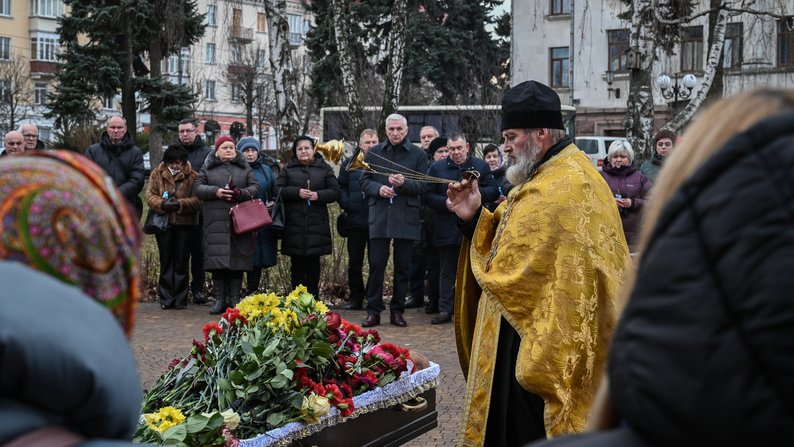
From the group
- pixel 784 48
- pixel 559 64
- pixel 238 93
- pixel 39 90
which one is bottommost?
pixel 238 93

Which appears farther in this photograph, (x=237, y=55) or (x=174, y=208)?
(x=237, y=55)

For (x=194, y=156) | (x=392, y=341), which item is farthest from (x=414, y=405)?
(x=194, y=156)

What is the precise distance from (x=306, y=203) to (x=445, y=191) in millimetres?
1463

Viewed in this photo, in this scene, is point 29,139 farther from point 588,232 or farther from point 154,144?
point 154,144

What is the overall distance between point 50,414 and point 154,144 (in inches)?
1086

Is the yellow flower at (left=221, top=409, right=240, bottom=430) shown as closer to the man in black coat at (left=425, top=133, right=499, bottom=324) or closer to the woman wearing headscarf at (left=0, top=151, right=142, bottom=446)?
the woman wearing headscarf at (left=0, top=151, right=142, bottom=446)

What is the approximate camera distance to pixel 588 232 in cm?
485

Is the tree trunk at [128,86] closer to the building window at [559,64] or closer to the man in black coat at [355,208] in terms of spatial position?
the man in black coat at [355,208]

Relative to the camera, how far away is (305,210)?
37.4 ft

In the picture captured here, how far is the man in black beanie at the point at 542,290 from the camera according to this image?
471cm

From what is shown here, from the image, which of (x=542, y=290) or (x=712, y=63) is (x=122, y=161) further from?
(x=712, y=63)

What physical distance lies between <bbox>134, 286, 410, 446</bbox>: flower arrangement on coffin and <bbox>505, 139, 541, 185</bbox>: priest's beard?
4.42ft

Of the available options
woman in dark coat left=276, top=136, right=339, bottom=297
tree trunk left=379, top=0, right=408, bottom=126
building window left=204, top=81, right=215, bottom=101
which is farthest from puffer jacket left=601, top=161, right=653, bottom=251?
building window left=204, top=81, right=215, bottom=101

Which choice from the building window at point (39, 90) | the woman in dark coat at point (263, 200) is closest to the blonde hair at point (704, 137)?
Result: the woman in dark coat at point (263, 200)
